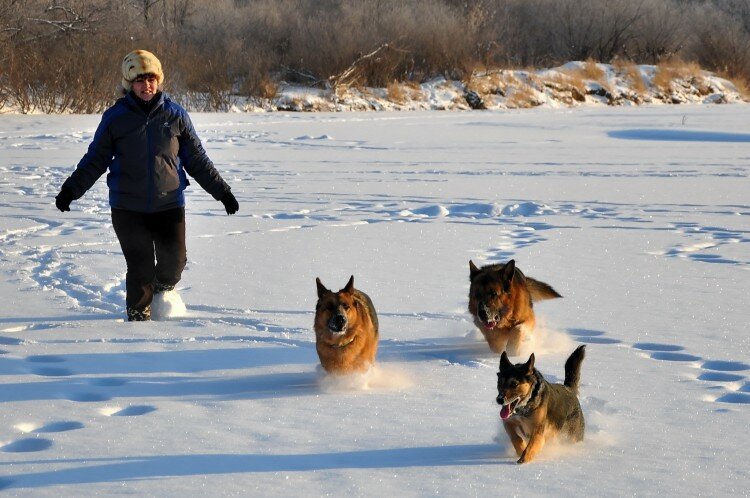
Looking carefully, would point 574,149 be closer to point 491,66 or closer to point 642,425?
point 642,425

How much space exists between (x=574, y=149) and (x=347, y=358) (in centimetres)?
1335

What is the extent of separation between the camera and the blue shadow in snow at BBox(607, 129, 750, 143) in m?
19.2

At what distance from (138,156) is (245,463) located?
2404 mm

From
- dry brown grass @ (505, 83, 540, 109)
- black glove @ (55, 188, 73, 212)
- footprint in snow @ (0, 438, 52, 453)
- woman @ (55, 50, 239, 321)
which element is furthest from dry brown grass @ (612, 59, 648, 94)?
footprint in snow @ (0, 438, 52, 453)

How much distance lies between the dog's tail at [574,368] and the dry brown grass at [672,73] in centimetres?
3346

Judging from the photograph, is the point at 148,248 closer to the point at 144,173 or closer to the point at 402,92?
the point at 144,173

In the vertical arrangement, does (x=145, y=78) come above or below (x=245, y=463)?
above

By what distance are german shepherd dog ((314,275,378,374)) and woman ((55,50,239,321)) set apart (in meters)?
1.46

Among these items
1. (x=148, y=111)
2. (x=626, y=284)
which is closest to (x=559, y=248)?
(x=626, y=284)

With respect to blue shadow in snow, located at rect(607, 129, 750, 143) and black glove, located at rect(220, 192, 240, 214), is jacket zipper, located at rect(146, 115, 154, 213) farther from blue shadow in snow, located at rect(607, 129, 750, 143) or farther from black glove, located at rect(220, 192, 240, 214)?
blue shadow in snow, located at rect(607, 129, 750, 143)

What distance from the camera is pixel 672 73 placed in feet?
119

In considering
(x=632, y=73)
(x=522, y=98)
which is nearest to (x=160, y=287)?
(x=522, y=98)

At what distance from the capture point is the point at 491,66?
33531 mm

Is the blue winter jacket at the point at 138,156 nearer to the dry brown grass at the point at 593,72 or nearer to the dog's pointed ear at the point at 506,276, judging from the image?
the dog's pointed ear at the point at 506,276
